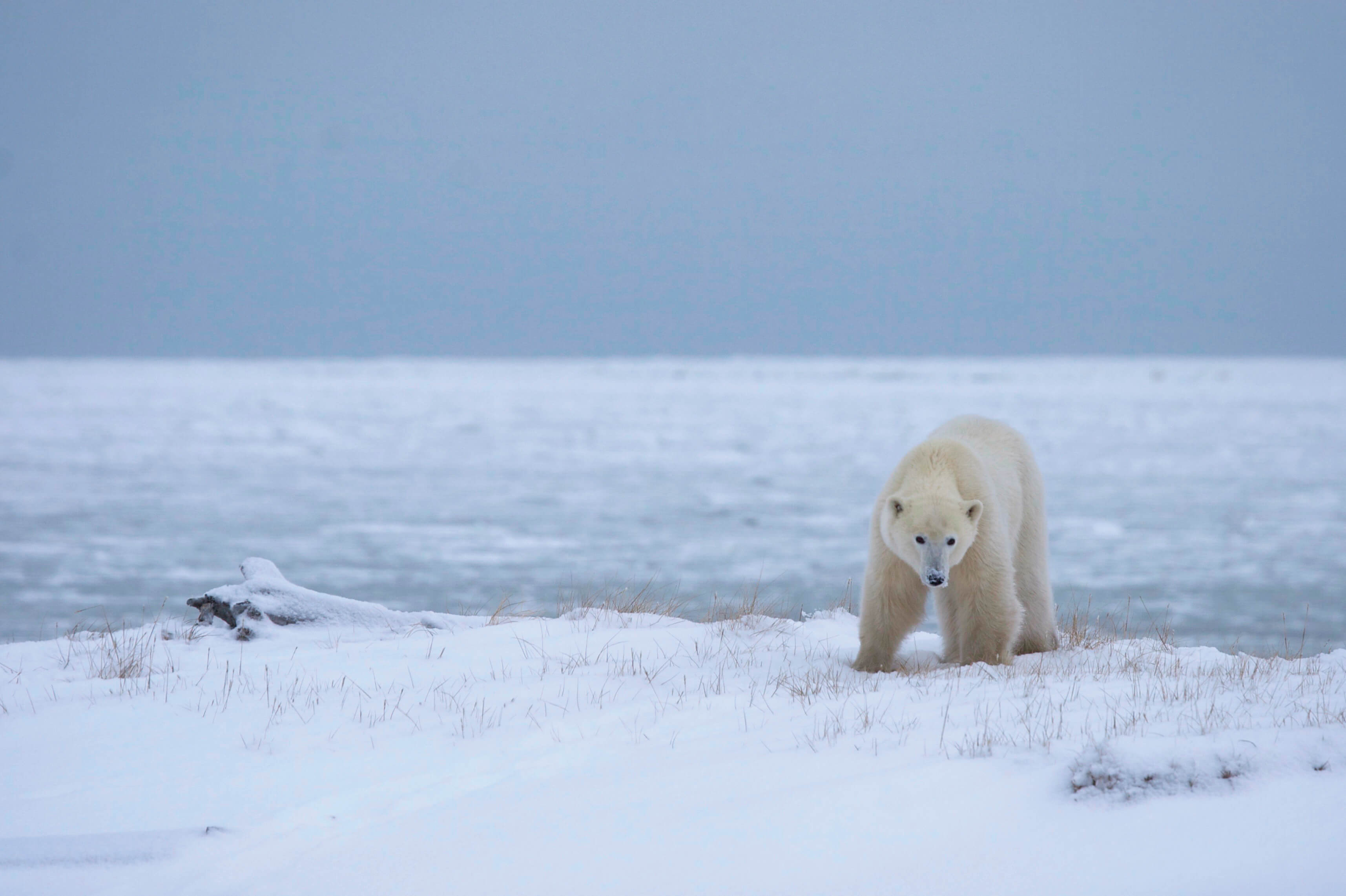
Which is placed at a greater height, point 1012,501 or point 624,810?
point 1012,501

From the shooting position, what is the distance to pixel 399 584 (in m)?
12.2

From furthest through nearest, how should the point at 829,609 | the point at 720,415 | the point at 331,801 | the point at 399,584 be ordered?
1. the point at 720,415
2. the point at 399,584
3. the point at 829,609
4. the point at 331,801

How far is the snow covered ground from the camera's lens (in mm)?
3314

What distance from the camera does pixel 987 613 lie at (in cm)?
576

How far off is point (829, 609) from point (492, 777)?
4780 mm

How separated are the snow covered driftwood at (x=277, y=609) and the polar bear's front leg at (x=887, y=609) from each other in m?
2.67

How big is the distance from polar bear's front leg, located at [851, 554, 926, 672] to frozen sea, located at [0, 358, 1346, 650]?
2988 millimetres

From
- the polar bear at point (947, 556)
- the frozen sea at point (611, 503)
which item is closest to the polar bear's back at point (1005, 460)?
the polar bear at point (947, 556)

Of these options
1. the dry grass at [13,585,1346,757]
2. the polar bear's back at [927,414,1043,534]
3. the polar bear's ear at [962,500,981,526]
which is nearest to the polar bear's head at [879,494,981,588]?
the polar bear's ear at [962,500,981,526]

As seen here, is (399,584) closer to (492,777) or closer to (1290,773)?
(492,777)

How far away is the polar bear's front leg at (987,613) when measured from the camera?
5754 millimetres

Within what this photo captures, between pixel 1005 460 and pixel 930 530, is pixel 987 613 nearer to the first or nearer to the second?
pixel 930 530

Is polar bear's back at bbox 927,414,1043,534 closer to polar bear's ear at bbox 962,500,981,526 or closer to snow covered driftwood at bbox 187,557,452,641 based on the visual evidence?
polar bear's ear at bbox 962,500,981,526

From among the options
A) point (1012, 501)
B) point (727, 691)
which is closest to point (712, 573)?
point (1012, 501)
